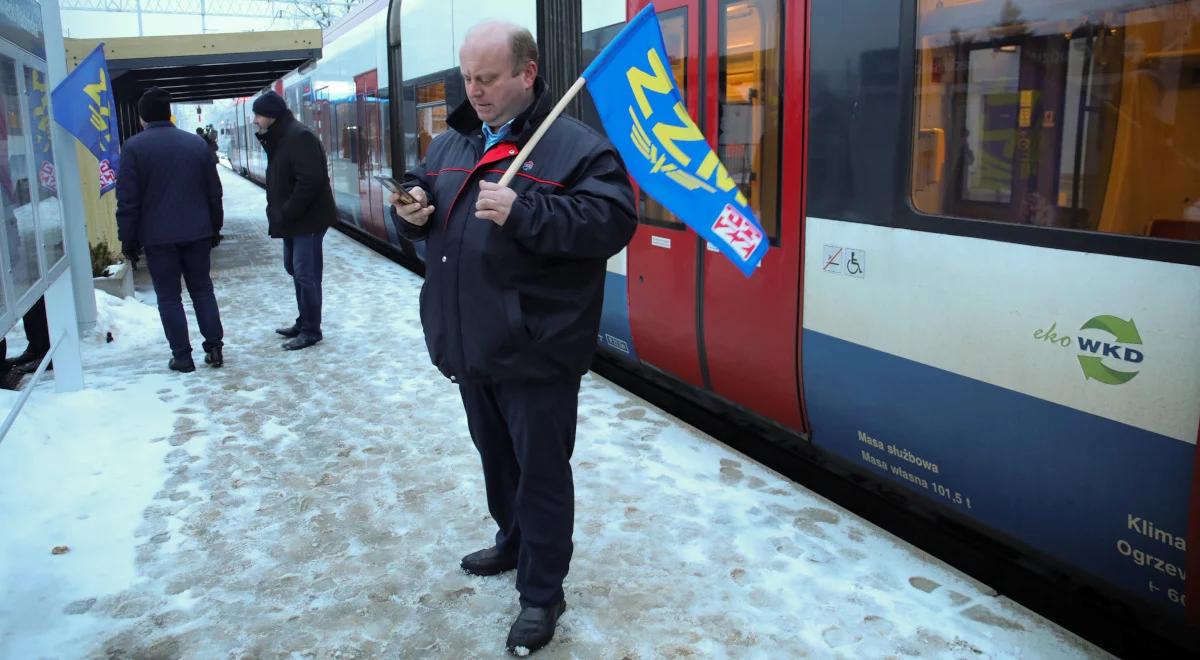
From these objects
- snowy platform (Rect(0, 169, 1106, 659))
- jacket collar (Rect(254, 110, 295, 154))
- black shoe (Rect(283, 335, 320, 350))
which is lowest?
snowy platform (Rect(0, 169, 1106, 659))

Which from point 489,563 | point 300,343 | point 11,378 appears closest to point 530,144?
point 489,563

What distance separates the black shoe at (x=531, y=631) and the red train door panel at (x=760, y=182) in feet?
5.79

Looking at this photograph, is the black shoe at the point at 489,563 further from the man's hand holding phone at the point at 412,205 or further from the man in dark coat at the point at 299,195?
the man in dark coat at the point at 299,195

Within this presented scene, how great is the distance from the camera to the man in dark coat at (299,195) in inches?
260

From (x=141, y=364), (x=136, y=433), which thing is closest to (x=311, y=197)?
(x=141, y=364)

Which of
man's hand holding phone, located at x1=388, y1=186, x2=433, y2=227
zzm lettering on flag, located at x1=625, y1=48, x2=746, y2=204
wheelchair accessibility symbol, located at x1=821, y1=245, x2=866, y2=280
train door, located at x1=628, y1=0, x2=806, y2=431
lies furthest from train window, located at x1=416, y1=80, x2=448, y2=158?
man's hand holding phone, located at x1=388, y1=186, x2=433, y2=227

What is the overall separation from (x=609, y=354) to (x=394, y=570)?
3.75 meters

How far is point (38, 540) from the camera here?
3568 millimetres

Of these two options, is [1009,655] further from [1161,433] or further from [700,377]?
[700,377]

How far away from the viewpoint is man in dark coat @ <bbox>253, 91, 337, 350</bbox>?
6609 millimetres

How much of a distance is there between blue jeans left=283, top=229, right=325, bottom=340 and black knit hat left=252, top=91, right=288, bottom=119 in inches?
35.2

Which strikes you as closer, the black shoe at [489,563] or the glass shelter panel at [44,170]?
the black shoe at [489,563]

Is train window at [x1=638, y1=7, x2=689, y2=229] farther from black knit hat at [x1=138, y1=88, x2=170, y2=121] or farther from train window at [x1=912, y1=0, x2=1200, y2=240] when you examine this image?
black knit hat at [x1=138, y1=88, x2=170, y2=121]

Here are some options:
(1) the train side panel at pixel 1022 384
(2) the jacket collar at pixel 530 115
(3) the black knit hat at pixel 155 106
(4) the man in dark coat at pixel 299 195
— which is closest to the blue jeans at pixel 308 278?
(4) the man in dark coat at pixel 299 195
